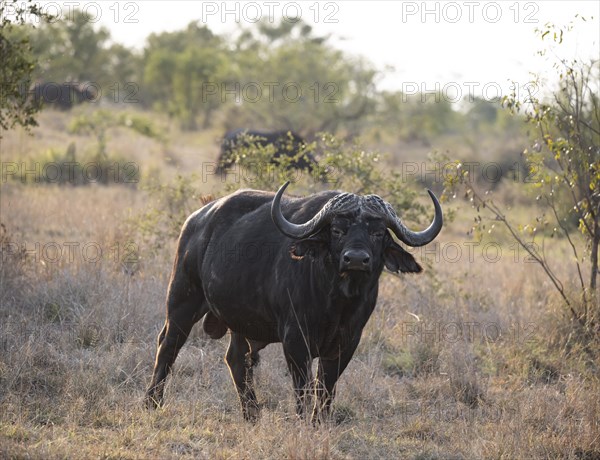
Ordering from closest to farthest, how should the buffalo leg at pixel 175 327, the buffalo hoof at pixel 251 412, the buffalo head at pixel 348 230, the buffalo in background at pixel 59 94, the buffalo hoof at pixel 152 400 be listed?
the buffalo head at pixel 348 230
the buffalo hoof at pixel 251 412
the buffalo hoof at pixel 152 400
the buffalo leg at pixel 175 327
the buffalo in background at pixel 59 94

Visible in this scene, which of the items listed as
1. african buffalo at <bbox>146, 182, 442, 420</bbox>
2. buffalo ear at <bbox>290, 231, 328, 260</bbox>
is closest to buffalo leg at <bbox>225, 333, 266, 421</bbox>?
african buffalo at <bbox>146, 182, 442, 420</bbox>

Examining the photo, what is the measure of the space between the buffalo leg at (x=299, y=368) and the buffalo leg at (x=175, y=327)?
1212mm

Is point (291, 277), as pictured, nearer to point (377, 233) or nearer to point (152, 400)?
point (377, 233)

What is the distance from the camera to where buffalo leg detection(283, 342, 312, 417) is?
208 inches

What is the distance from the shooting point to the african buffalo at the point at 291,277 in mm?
5184

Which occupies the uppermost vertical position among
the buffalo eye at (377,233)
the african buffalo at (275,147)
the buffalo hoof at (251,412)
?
the african buffalo at (275,147)

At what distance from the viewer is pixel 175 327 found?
6.27 metres

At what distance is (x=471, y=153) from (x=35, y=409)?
84.1ft

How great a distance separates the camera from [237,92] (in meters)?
30.3

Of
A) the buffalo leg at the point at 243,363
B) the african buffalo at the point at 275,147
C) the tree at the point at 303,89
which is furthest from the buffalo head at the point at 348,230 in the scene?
the tree at the point at 303,89

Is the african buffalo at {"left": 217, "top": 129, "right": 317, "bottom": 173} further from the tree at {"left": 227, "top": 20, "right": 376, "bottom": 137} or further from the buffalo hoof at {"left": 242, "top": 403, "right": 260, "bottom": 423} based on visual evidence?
the tree at {"left": 227, "top": 20, "right": 376, "bottom": 137}

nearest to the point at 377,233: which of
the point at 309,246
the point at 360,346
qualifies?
the point at 309,246

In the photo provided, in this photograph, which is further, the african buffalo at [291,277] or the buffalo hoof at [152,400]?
the buffalo hoof at [152,400]

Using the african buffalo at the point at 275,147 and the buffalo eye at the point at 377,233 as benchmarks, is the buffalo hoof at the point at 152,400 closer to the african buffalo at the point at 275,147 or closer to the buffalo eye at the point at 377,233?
the buffalo eye at the point at 377,233
